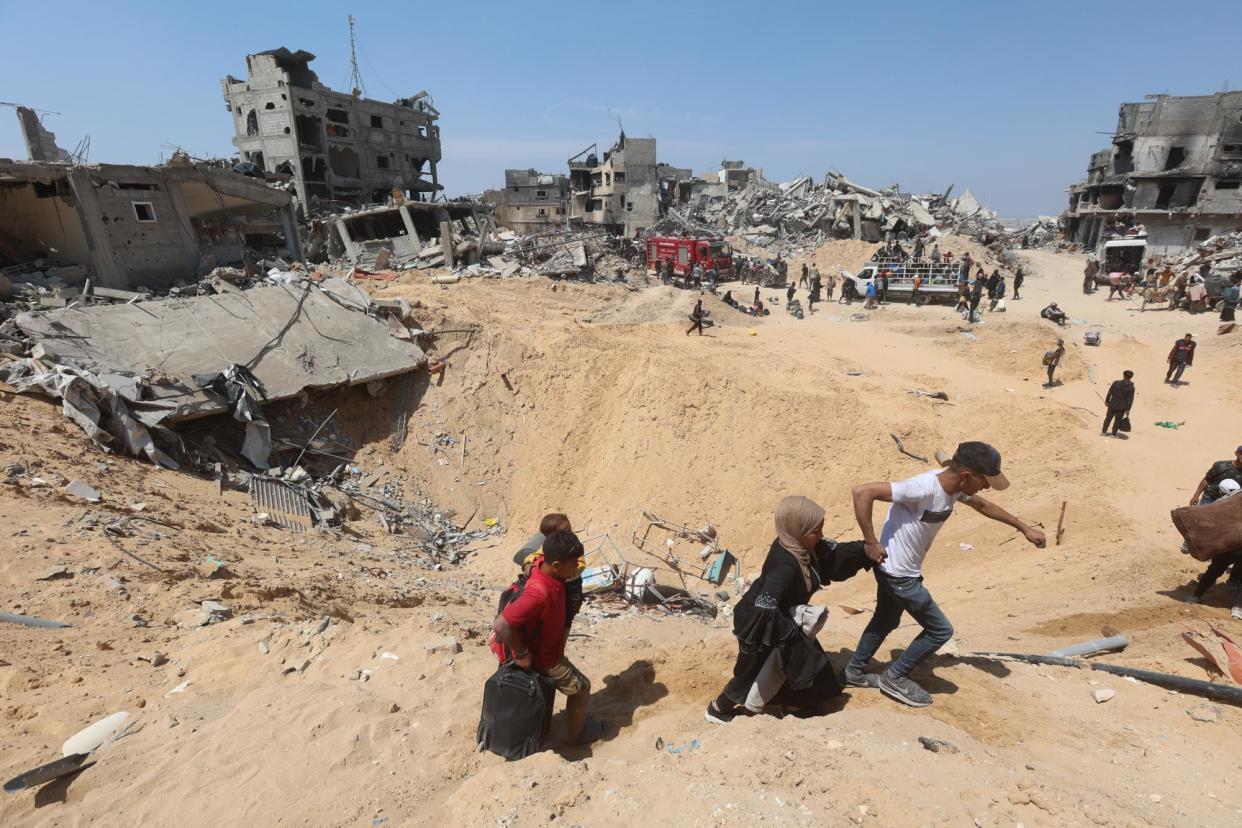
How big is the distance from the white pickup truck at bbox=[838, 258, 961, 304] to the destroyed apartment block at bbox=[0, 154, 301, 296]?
23.6 metres

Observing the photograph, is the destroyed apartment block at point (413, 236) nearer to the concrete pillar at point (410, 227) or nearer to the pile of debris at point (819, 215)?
the concrete pillar at point (410, 227)

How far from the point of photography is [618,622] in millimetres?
6770

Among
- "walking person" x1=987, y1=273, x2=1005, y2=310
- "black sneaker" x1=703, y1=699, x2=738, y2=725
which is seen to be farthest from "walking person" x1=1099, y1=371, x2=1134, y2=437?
"walking person" x1=987, y1=273, x2=1005, y2=310

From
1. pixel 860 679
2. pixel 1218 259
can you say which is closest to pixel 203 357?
pixel 860 679

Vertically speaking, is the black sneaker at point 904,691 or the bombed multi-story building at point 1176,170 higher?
the bombed multi-story building at point 1176,170

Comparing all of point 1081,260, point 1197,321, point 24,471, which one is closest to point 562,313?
point 24,471

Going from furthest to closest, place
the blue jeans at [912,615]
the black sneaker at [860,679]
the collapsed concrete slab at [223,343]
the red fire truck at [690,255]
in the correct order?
the red fire truck at [690,255], the collapsed concrete slab at [223,343], the black sneaker at [860,679], the blue jeans at [912,615]

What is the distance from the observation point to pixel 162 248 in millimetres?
16844

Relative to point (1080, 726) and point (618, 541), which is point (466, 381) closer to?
point (618, 541)

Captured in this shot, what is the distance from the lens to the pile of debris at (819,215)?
36875mm

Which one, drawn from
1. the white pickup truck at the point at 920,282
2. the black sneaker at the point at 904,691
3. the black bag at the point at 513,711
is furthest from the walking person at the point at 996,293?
the black bag at the point at 513,711

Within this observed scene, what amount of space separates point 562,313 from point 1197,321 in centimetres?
1972

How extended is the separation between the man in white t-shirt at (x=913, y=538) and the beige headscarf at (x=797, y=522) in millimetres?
404

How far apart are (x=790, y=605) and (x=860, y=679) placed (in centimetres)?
103
